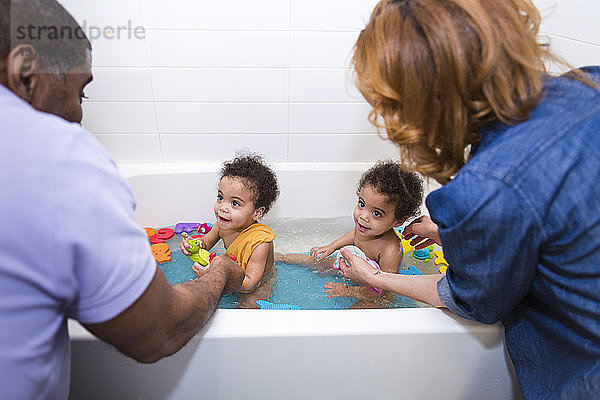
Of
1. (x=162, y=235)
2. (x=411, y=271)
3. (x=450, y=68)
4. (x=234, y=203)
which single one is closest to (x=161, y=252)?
(x=162, y=235)

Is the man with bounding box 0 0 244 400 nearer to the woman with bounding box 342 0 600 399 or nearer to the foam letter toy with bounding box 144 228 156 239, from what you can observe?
the woman with bounding box 342 0 600 399

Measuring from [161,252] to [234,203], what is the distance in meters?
0.37

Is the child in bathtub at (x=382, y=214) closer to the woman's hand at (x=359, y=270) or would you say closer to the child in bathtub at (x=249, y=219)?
the woman's hand at (x=359, y=270)

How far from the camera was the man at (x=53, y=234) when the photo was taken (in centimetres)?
47

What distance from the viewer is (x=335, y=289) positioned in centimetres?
144

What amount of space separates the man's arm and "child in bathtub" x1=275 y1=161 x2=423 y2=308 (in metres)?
0.63

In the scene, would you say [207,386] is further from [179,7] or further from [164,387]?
[179,7]

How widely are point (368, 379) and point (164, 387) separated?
1.35ft

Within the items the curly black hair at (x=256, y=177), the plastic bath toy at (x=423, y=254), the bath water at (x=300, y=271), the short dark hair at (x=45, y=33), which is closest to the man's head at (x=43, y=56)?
the short dark hair at (x=45, y=33)

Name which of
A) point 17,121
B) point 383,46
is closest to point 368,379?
point 383,46

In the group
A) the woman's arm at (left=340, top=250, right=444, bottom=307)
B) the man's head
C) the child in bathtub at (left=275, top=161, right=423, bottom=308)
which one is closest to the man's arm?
the man's head

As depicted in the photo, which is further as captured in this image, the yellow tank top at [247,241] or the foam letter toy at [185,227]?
the foam letter toy at [185,227]

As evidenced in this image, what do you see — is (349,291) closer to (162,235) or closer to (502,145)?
(162,235)

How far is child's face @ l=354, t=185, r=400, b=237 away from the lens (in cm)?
137
